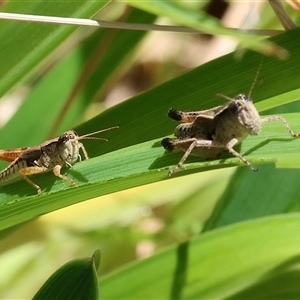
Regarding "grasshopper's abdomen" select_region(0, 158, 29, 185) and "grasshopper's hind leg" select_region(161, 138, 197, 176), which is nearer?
"grasshopper's hind leg" select_region(161, 138, 197, 176)

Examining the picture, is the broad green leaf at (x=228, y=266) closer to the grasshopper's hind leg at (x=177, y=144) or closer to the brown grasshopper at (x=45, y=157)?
the grasshopper's hind leg at (x=177, y=144)

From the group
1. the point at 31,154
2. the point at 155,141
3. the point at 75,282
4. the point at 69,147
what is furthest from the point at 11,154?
the point at 75,282

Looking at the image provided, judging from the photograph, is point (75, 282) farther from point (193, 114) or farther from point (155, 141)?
point (193, 114)

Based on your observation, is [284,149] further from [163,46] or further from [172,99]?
[163,46]

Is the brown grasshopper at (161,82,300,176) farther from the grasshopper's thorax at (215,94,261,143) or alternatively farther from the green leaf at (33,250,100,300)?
the green leaf at (33,250,100,300)

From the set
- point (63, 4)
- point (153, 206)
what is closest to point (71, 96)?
point (63, 4)

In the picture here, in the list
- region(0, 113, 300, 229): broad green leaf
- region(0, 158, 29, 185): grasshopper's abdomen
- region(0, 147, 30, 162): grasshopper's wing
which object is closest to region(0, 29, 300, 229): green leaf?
region(0, 113, 300, 229): broad green leaf
